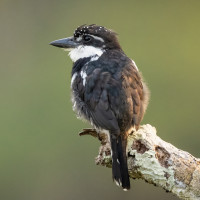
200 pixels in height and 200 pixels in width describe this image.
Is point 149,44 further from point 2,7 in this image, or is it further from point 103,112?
point 103,112

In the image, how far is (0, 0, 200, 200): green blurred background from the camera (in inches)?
387

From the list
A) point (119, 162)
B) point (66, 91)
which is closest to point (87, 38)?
point (119, 162)

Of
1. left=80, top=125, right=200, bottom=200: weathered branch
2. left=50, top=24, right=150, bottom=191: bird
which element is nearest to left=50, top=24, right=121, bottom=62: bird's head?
left=50, top=24, right=150, bottom=191: bird

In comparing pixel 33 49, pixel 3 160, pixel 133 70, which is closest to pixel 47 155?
pixel 3 160

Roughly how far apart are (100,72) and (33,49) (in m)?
4.59

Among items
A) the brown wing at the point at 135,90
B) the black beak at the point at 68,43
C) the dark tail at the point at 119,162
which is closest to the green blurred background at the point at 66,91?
the black beak at the point at 68,43

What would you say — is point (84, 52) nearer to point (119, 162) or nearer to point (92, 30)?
point (92, 30)

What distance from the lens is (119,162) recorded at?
19.7ft

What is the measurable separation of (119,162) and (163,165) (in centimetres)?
34

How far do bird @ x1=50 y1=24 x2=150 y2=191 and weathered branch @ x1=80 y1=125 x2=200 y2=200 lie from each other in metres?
0.09

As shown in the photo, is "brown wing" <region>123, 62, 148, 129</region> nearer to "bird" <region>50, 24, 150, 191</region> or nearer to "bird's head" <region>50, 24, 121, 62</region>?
"bird" <region>50, 24, 150, 191</region>

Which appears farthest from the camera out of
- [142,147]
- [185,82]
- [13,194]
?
[185,82]

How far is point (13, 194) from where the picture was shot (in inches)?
392

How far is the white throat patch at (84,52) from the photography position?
7.09m
